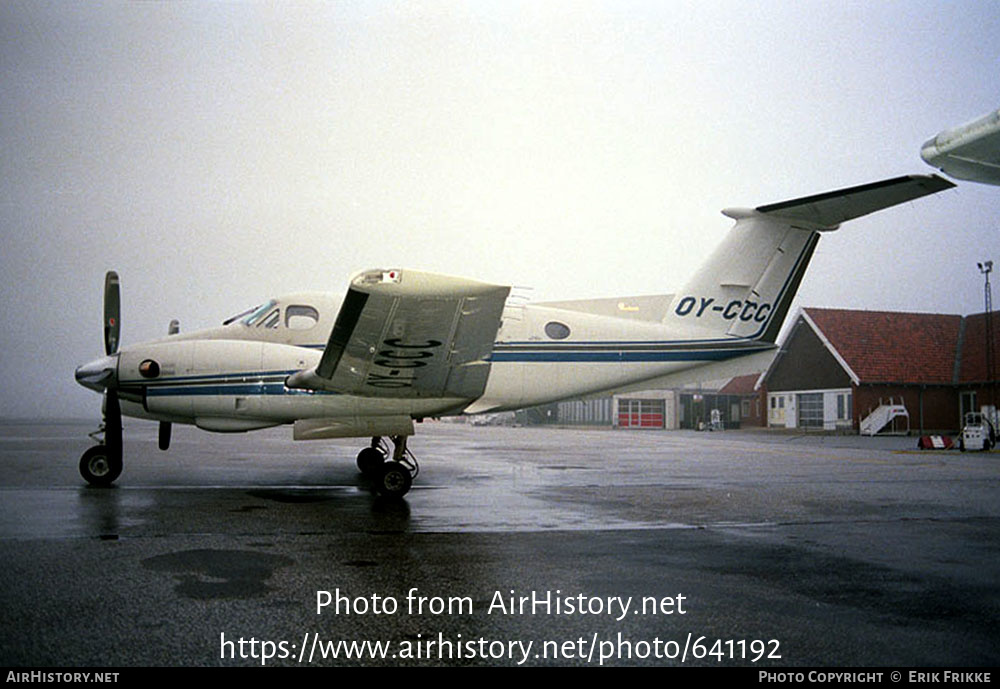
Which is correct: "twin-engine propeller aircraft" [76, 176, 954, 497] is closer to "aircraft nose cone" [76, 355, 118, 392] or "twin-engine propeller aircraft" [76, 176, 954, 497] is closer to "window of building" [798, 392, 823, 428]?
"aircraft nose cone" [76, 355, 118, 392]

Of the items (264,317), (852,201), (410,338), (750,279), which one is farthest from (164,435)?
(852,201)

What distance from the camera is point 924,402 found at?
4234 cm

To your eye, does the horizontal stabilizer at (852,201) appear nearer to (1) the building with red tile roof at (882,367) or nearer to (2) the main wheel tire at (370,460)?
(2) the main wheel tire at (370,460)

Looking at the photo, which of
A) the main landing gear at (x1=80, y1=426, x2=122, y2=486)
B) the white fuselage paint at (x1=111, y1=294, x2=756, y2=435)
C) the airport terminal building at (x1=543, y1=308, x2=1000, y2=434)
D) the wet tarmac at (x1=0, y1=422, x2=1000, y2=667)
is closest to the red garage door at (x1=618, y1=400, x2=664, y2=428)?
the airport terminal building at (x1=543, y1=308, x2=1000, y2=434)

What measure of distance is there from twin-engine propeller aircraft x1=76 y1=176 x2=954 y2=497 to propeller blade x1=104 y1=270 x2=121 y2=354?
0.02 m

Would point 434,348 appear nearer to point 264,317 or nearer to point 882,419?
point 264,317

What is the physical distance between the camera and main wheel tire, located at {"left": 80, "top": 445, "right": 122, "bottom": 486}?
39.1 ft

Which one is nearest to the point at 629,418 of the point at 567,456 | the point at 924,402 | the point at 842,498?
the point at 924,402

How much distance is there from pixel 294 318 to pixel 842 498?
966 cm

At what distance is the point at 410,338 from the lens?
9.69 m

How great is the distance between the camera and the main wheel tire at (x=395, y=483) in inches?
424

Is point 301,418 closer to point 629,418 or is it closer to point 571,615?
point 571,615

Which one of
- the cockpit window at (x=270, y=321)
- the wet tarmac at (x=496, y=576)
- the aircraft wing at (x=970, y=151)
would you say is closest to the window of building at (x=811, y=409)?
the wet tarmac at (x=496, y=576)

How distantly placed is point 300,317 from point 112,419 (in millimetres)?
3413
